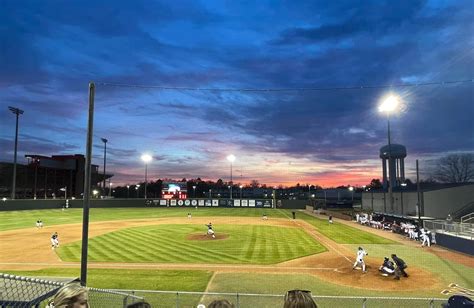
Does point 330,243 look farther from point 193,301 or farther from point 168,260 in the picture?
point 193,301

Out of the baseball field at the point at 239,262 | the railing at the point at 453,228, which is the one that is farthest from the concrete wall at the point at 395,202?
the baseball field at the point at 239,262

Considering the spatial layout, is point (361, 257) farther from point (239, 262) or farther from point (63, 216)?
point (63, 216)

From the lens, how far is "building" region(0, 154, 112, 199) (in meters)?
94.5

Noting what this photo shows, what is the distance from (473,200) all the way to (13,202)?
78.3m

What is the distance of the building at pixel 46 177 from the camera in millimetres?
94500

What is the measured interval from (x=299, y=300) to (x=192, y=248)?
1097 inches

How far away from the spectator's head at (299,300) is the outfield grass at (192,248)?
21.9m

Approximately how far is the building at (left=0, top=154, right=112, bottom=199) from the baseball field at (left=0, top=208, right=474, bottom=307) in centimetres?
6514

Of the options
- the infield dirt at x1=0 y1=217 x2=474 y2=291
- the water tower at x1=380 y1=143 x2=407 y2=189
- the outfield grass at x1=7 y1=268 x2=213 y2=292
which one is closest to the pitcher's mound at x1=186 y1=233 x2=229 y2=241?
the infield dirt at x1=0 y1=217 x2=474 y2=291

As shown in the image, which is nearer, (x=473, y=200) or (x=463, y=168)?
(x=473, y=200)

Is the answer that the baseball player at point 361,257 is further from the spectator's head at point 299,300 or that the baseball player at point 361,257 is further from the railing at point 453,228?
the spectator's head at point 299,300

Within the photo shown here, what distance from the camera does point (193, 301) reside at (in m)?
15.4

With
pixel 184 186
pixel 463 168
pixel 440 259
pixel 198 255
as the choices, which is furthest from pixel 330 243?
pixel 463 168

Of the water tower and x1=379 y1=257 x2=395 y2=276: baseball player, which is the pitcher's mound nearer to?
x1=379 y1=257 x2=395 y2=276: baseball player
